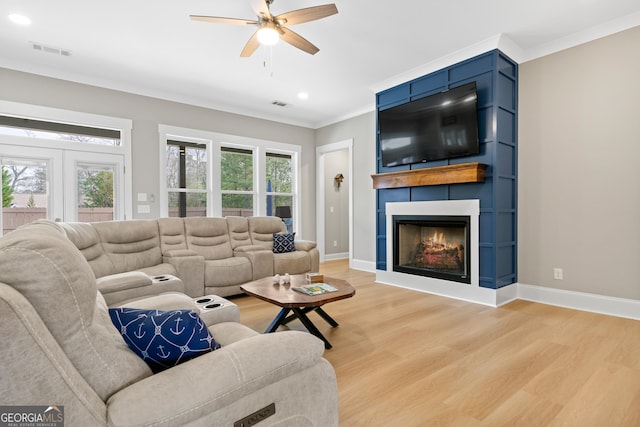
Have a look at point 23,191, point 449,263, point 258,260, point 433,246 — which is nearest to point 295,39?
point 258,260

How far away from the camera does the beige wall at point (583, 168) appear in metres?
3.24

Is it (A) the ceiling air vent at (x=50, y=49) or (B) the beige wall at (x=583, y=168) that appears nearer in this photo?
(B) the beige wall at (x=583, y=168)

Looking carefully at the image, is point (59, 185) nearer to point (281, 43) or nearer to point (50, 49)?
point (50, 49)

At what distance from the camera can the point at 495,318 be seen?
326cm

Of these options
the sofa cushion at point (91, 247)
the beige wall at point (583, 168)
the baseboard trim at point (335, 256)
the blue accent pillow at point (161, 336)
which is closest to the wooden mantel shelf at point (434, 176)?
the beige wall at point (583, 168)

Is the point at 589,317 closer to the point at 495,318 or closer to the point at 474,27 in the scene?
the point at 495,318

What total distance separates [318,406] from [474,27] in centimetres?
382

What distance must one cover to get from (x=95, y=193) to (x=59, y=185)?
0.42m

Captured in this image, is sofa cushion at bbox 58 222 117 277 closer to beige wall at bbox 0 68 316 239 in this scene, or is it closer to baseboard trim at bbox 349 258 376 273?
beige wall at bbox 0 68 316 239

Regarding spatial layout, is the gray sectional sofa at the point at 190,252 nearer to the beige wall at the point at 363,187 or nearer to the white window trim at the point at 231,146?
the white window trim at the point at 231,146

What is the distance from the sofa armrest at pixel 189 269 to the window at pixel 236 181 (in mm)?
2056

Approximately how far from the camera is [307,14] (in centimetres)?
266

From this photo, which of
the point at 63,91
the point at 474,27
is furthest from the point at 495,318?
the point at 63,91

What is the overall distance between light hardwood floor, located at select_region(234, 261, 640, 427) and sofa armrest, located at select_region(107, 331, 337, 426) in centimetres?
77
